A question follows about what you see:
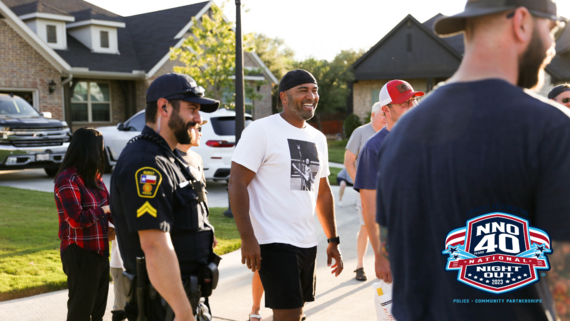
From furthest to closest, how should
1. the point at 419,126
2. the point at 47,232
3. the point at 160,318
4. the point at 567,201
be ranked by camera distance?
the point at 47,232 < the point at 160,318 < the point at 419,126 < the point at 567,201

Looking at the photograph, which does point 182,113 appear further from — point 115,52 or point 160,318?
point 115,52

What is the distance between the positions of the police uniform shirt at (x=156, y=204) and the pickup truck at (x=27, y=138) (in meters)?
11.7

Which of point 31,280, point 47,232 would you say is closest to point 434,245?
point 31,280

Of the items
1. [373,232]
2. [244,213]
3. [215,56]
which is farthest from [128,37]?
[373,232]

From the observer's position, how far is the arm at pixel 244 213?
11.6 ft

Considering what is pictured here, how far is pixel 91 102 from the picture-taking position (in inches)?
886

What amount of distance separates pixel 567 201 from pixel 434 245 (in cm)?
36

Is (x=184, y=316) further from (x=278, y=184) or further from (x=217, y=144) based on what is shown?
(x=217, y=144)

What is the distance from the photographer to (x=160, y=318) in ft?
8.18

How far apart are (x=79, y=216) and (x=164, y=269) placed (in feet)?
4.90

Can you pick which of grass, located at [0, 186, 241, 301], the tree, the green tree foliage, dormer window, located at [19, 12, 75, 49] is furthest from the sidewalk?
the green tree foliage

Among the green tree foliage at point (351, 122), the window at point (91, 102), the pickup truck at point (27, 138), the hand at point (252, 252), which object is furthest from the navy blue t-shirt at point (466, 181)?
the green tree foliage at point (351, 122)

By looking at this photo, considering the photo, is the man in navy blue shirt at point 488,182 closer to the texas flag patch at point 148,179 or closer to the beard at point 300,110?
the texas flag patch at point 148,179

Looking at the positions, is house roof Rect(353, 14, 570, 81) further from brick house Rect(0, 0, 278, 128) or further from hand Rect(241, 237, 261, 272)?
hand Rect(241, 237, 261, 272)
